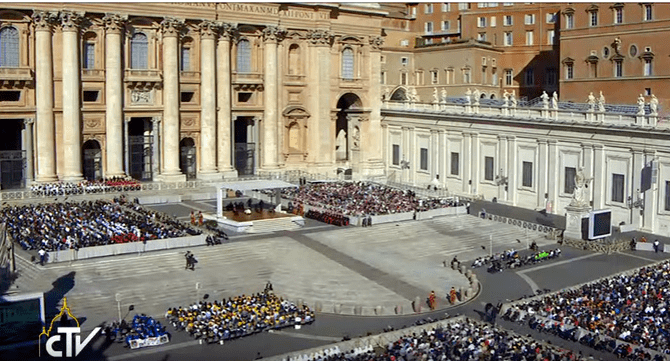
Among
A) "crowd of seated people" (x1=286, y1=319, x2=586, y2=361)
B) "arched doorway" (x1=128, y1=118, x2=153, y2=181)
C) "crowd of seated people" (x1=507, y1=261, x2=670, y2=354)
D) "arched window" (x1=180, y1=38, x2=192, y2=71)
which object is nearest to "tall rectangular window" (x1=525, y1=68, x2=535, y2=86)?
"arched window" (x1=180, y1=38, x2=192, y2=71)

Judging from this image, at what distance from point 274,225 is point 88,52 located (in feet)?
73.0

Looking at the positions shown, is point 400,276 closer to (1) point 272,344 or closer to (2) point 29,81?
Result: (1) point 272,344

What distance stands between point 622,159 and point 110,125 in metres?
37.5

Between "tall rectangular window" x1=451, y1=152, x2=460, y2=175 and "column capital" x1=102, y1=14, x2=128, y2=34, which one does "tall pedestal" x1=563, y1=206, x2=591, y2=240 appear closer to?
"tall rectangular window" x1=451, y1=152, x2=460, y2=175

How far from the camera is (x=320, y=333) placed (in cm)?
3609

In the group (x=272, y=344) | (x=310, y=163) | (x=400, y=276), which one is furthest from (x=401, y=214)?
(x=272, y=344)

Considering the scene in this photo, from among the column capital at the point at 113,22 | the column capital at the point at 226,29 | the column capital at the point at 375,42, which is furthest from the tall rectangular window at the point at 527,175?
the column capital at the point at 113,22

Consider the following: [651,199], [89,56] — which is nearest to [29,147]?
[89,56]

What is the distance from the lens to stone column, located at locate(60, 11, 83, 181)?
211ft

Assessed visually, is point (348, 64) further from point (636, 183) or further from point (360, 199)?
point (636, 183)

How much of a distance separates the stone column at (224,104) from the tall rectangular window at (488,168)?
20.8 metres

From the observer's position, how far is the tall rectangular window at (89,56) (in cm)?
6650

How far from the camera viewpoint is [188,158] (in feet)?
241

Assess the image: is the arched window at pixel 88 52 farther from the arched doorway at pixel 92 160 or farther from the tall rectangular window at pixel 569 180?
the tall rectangular window at pixel 569 180
